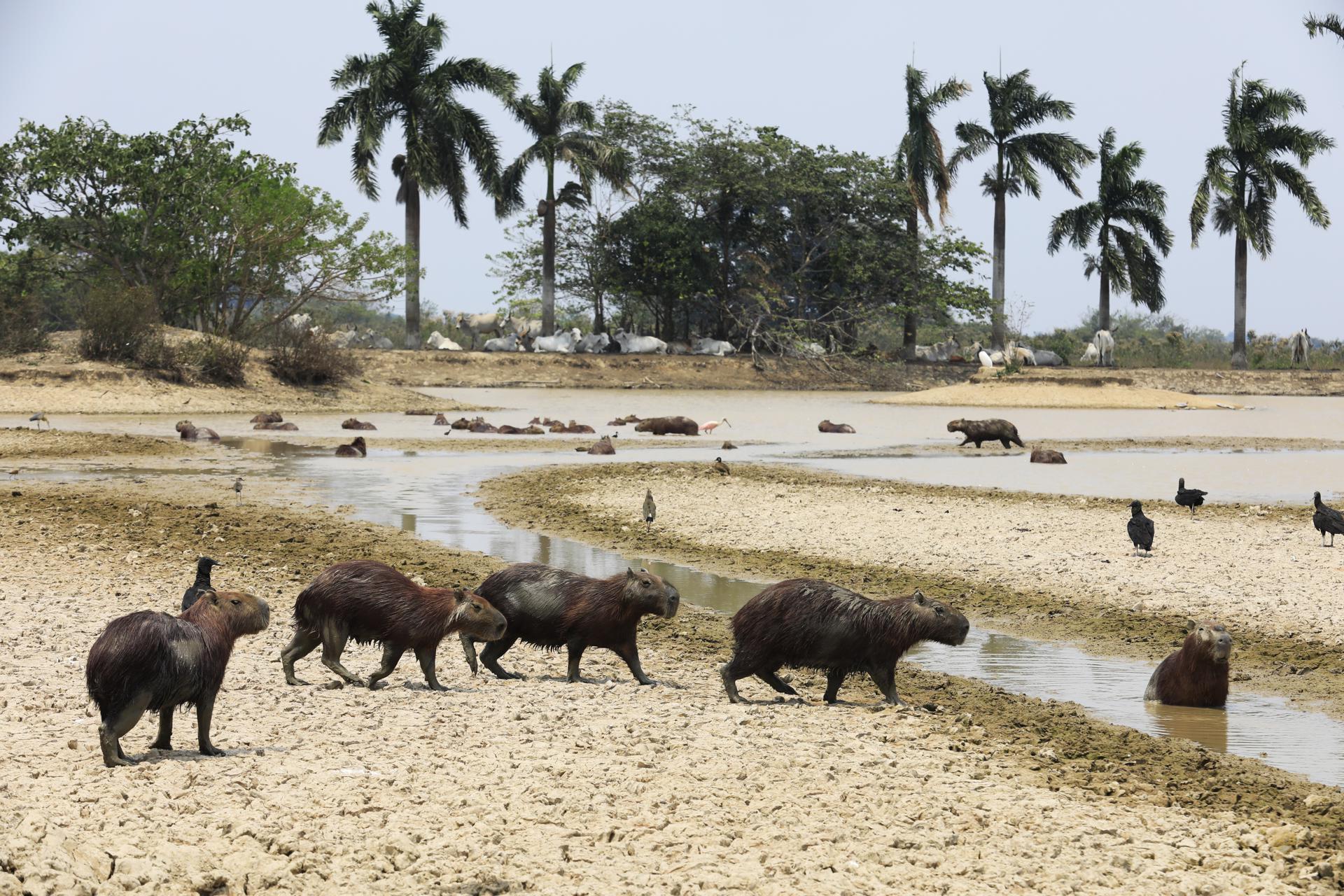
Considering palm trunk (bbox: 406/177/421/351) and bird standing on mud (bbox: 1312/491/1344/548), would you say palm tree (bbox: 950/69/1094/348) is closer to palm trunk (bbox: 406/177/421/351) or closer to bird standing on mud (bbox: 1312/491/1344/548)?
palm trunk (bbox: 406/177/421/351)

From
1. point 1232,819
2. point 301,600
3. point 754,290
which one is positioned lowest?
point 1232,819

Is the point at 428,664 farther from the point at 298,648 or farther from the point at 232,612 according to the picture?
the point at 232,612

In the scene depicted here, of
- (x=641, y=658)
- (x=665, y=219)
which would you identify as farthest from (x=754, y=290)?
(x=641, y=658)

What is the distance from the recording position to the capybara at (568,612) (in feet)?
26.8

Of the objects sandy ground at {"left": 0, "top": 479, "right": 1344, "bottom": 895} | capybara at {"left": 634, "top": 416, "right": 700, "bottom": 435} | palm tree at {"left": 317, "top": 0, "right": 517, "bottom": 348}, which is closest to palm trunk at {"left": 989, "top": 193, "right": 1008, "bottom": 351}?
palm tree at {"left": 317, "top": 0, "right": 517, "bottom": 348}

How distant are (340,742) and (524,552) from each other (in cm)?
732

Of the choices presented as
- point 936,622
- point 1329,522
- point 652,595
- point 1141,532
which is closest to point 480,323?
point 1141,532

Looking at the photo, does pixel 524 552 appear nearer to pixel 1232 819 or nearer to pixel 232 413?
pixel 1232 819

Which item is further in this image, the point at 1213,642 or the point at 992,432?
the point at 992,432

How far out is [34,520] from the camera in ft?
48.4

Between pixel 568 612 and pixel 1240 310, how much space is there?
202 ft

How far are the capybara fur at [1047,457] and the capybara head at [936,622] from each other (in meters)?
16.9

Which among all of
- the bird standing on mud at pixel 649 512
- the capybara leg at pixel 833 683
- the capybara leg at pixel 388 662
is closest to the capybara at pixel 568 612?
the capybara leg at pixel 388 662

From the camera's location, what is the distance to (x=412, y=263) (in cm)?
5144
